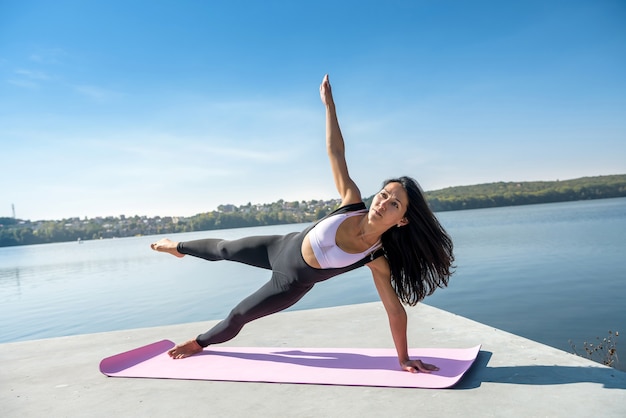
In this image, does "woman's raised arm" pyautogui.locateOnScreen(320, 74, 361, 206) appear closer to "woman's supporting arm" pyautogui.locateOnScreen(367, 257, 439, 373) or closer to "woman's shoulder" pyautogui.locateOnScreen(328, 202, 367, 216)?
"woman's shoulder" pyautogui.locateOnScreen(328, 202, 367, 216)

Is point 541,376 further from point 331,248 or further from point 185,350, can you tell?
point 185,350

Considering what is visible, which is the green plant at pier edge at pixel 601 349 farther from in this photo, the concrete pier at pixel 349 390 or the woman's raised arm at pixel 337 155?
the woman's raised arm at pixel 337 155

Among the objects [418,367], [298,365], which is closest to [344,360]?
[298,365]

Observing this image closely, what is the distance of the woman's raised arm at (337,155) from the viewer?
3055mm

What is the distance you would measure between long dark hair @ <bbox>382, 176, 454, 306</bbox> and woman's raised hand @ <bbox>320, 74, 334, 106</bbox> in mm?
655

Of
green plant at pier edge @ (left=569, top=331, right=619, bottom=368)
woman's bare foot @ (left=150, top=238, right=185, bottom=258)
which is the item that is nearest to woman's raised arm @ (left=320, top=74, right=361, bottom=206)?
woman's bare foot @ (left=150, top=238, right=185, bottom=258)

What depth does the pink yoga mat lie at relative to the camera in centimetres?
263

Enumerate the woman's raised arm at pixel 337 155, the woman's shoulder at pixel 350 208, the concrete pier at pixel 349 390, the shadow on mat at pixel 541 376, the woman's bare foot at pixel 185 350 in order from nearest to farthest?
the concrete pier at pixel 349 390 → the shadow on mat at pixel 541 376 → the woman's shoulder at pixel 350 208 → the woman's raised arm at pixel 337 155 → the woman's bare foot at pixel 185 350

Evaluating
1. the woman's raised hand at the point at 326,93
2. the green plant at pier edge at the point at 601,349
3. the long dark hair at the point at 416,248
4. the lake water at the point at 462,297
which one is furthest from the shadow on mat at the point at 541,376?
the lake water at the point at 462,297

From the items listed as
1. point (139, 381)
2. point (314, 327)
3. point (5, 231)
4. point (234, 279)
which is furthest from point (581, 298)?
point (5, 231)

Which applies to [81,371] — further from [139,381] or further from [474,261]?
[474,261]

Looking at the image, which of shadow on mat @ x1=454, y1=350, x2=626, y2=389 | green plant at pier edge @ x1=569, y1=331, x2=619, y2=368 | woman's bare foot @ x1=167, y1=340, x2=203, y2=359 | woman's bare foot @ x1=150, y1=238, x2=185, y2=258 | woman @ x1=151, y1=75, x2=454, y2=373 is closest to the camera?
shadow on mat @ x1=454, y1=350, x2=626, y2=389

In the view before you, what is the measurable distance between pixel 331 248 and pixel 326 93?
97 cm

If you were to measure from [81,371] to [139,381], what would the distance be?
588 millimetres
